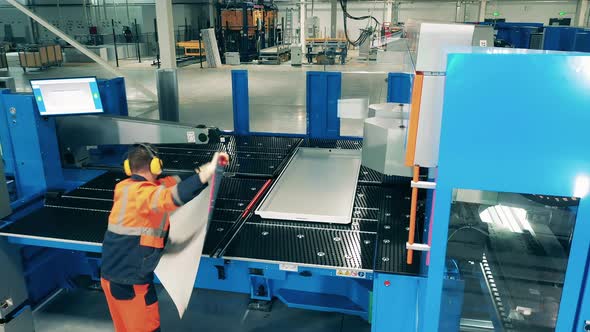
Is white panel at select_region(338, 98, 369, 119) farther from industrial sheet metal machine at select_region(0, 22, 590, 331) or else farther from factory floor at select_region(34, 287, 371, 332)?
factory floor at select_region(34, 287, 371, 332)

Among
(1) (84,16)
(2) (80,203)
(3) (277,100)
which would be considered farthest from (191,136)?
(1) (84,16)

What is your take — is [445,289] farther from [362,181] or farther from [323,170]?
[323,170]

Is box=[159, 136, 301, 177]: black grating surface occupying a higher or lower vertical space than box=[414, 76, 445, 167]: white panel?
lower

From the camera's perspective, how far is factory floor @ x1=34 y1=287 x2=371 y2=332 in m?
3.68

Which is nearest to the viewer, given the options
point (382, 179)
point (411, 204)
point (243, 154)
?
point (411, 204)

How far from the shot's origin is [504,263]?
2.96 meters

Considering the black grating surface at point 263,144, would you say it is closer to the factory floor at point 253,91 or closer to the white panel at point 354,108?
the white panel at point 354,108

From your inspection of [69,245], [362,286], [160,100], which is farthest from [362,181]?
[160,100]

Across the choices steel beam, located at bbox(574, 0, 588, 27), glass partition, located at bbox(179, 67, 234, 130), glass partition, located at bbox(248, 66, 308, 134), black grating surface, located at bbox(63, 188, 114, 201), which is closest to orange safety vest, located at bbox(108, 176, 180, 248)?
black grating surface, located at bbox(63, 188, 114, 201)

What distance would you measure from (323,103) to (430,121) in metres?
3.29

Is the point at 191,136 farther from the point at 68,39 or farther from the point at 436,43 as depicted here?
the point at 68,39

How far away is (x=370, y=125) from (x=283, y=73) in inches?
563

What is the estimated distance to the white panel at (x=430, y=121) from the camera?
1.82 meters

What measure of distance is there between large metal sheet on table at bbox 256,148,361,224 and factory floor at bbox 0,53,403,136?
233cm
